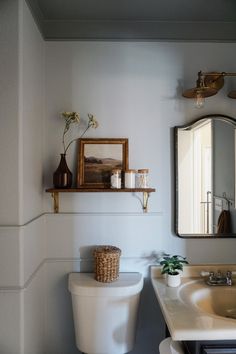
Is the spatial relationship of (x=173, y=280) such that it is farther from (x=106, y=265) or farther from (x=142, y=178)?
(x=142, y=178)

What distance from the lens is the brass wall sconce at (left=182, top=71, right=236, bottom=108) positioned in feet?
5.05

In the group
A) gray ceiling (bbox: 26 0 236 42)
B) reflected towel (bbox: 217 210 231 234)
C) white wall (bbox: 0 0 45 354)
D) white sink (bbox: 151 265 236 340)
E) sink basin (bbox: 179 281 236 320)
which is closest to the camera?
white sink (bbox: 151 265 236 340)

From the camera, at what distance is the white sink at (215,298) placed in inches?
57.6

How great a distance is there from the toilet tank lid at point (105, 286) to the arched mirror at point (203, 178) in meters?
0.42

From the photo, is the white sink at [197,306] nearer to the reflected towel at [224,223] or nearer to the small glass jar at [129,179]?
the reflected towel at [224,223]

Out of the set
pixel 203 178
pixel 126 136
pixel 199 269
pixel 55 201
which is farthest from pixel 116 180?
pixel 199 269

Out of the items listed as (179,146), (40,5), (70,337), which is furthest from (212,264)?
(40,5)

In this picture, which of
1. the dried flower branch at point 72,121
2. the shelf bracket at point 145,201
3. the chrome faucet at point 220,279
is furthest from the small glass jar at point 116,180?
the chrome faucet at point 220,279

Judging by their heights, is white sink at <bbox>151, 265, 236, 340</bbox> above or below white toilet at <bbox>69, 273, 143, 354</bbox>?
above

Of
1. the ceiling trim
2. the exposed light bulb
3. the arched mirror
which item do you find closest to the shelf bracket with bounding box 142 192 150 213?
the arched mirror

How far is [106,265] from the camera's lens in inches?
60.0

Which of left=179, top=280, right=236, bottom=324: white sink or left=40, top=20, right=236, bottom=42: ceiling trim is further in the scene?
left=40, top=20, right=236, bottom=42: ceiling trim

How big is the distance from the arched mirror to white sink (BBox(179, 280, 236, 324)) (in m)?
0.32

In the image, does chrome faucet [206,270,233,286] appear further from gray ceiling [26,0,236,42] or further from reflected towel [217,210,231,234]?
gray ceiling [26,0,236,42]
